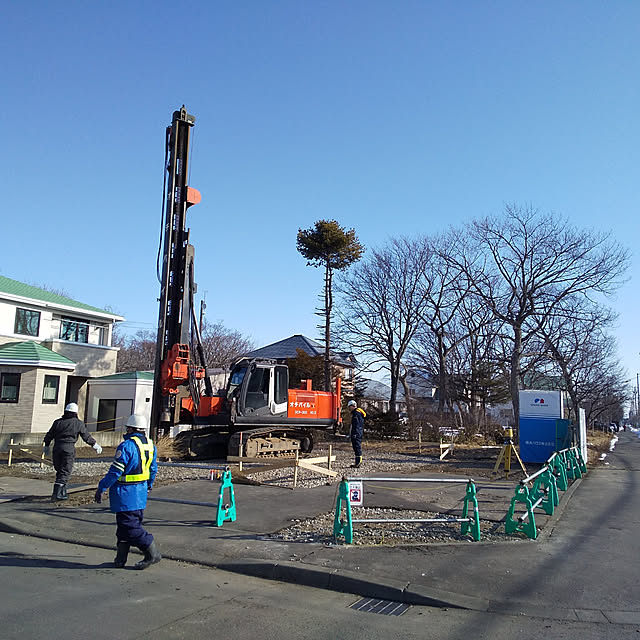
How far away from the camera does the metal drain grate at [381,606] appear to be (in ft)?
19.5

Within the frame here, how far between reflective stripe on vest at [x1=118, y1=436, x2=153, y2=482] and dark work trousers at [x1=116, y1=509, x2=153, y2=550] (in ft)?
1.21

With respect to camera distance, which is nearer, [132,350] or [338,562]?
[338,562]

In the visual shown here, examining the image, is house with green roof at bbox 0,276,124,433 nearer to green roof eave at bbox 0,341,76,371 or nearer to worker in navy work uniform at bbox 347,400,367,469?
green roof eave at bbox 0,341,76,371

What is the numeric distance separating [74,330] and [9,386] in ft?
19.3

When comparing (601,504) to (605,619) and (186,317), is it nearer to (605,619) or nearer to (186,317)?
(605,619)

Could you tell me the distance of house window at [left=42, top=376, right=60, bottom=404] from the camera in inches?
1073

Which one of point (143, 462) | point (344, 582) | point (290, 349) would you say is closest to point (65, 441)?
point (143, 462)

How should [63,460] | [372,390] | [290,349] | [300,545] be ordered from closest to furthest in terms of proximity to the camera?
[300,545] < [63,460] < [290,349] < [372,390]

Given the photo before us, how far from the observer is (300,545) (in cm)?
807

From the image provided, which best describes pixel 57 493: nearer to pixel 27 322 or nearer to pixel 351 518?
pixel 351 518

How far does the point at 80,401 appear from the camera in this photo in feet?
105

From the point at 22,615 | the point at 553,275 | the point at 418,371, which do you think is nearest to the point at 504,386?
the point at 418,371

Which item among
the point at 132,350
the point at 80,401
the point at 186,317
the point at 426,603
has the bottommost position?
the point at 426,603

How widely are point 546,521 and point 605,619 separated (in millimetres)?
4453
